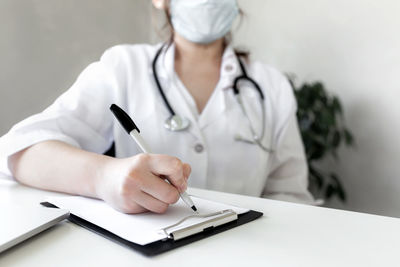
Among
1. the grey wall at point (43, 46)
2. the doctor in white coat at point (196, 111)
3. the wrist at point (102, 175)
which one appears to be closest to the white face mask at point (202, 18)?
the doctor in white coat at point (196, 111)

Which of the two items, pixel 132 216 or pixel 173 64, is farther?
pixel 173 64

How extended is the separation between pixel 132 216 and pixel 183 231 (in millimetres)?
105

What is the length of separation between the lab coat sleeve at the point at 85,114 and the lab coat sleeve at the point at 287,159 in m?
0.48

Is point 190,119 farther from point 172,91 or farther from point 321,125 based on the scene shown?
point 321,125

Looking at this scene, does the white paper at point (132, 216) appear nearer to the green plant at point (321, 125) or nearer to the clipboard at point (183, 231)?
the clipboard at point (183, 231)

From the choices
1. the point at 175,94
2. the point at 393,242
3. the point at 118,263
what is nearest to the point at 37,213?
→ the point at 118,263

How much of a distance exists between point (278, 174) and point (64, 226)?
75cm

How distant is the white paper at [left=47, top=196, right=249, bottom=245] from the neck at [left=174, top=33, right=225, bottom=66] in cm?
58

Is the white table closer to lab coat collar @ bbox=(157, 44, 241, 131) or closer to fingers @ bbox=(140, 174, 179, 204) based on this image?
fingers @ bbox=(140, 174, 179, 204)

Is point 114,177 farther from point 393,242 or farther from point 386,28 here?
point 386,28

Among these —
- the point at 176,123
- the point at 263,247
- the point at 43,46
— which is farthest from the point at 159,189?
the point at 43,46

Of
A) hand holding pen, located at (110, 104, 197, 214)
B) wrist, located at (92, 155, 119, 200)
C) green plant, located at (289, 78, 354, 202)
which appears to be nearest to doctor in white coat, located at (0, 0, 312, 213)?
wrist, located at (92, 155, 119, 200)

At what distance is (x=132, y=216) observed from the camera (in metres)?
0.52

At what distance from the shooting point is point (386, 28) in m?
1.44
